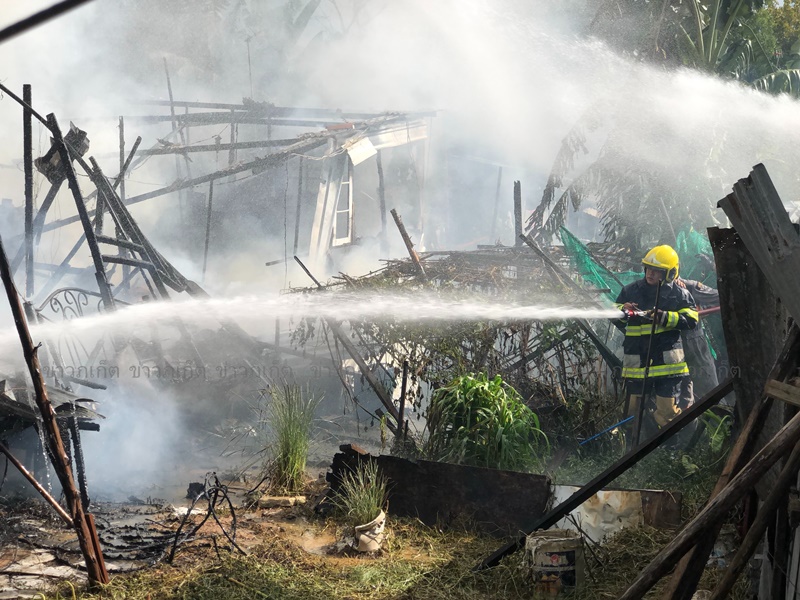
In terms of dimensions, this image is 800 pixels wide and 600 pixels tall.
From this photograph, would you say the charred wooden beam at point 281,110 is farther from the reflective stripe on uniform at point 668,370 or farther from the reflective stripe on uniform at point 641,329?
the reflective stripe on uniform at point 668,370

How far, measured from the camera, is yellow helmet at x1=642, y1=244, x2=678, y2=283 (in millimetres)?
8031

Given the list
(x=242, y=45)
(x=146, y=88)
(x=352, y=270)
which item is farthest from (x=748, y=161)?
(x=242, y=45)

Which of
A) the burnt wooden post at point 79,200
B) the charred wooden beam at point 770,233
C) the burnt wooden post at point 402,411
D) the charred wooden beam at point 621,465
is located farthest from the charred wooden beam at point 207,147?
the charred wooden beam at point 770,233

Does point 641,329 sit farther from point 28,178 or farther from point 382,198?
point 382,198

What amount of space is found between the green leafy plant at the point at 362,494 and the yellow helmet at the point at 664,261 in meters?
3.70

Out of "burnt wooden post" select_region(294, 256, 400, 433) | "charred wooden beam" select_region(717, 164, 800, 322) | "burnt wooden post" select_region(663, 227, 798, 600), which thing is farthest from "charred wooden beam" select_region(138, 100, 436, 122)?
"charred wooden beam" select_region(717, 164, 800, 322)

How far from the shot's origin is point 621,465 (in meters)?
4.89

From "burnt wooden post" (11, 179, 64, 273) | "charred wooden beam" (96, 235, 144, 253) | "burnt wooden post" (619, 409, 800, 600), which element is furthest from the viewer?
"charred wooden beam" (96, 235, 144, 253)

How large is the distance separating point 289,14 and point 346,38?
2.93 meters

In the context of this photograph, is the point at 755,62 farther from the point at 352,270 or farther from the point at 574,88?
the point at 352,270

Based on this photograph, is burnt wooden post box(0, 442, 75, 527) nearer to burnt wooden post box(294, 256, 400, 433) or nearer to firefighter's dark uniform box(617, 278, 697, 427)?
burnt wooden post box(294, 256, 400, 433)

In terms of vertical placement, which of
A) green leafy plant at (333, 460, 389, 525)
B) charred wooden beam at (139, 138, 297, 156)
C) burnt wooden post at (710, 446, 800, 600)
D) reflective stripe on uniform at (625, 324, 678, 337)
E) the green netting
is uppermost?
charred wooden beam at (139, 138, 297, 156)

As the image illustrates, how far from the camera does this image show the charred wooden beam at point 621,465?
15.4 ft

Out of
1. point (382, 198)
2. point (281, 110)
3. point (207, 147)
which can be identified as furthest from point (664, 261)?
point (281, 110)
